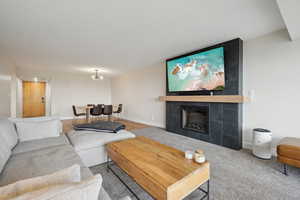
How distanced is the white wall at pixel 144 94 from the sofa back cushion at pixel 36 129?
3.11 meters

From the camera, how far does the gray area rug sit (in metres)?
1.44

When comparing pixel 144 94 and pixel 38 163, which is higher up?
pixel 144 94

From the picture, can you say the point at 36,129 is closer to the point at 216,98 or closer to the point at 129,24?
the point at 129,24

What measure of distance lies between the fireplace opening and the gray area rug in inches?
39.5

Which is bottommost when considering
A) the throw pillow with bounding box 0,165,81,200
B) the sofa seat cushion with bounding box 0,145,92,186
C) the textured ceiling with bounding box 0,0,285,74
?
the sofa seat cushion with bounding box 0,145,92,186

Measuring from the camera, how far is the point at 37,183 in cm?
56

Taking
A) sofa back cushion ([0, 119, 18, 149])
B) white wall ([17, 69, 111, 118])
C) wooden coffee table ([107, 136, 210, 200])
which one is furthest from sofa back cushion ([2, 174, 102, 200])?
white wall ([17, 69, 111, 118])

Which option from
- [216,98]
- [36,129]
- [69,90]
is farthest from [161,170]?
[69,90]

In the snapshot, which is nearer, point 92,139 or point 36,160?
point 36,160

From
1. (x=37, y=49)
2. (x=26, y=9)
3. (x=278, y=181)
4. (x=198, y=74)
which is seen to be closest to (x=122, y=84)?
(x=37, y=49)

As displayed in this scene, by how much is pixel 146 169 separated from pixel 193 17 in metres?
2.14

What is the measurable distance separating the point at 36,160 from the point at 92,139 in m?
0.73

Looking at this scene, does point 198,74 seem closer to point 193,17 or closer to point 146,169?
point 193,17

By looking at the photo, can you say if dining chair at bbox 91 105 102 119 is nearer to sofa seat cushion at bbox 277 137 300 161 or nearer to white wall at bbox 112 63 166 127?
white wall at bbox 112 63 166 127
